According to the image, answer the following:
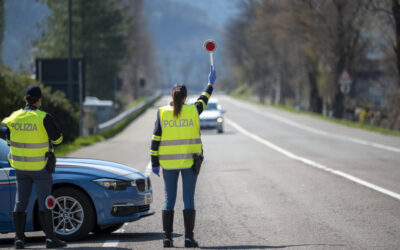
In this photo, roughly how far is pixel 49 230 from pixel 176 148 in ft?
5.38

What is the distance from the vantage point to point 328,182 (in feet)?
48.7

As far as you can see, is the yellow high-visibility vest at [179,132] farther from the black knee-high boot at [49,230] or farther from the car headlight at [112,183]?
the black knee-high boot at [49,230]

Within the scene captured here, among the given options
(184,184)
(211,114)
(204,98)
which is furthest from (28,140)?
(211,114)

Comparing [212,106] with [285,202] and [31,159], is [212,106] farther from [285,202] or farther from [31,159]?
[31,159]

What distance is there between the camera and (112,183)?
29.4 feet

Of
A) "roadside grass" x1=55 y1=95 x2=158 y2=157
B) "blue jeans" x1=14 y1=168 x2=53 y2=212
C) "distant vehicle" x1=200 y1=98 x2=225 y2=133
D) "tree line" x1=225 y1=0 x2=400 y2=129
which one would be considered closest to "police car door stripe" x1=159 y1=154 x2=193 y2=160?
"blue jeans" x1=14 y1=168 x2=53 y2=212

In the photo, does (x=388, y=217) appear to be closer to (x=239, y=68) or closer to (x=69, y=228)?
(x=69, y=228)

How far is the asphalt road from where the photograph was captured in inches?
343

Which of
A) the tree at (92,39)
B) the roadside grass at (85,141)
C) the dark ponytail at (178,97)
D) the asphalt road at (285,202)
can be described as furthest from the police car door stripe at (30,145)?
the tree at (92,39)

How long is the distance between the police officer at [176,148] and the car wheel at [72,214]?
1.02 metres

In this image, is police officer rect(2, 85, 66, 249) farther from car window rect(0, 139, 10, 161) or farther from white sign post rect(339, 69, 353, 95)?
white sign post rect(339, 69, 353, 95)

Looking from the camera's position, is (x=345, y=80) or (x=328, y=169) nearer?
(x=328, y=169)

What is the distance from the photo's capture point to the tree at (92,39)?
65750mm

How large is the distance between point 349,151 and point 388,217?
1393 cm
